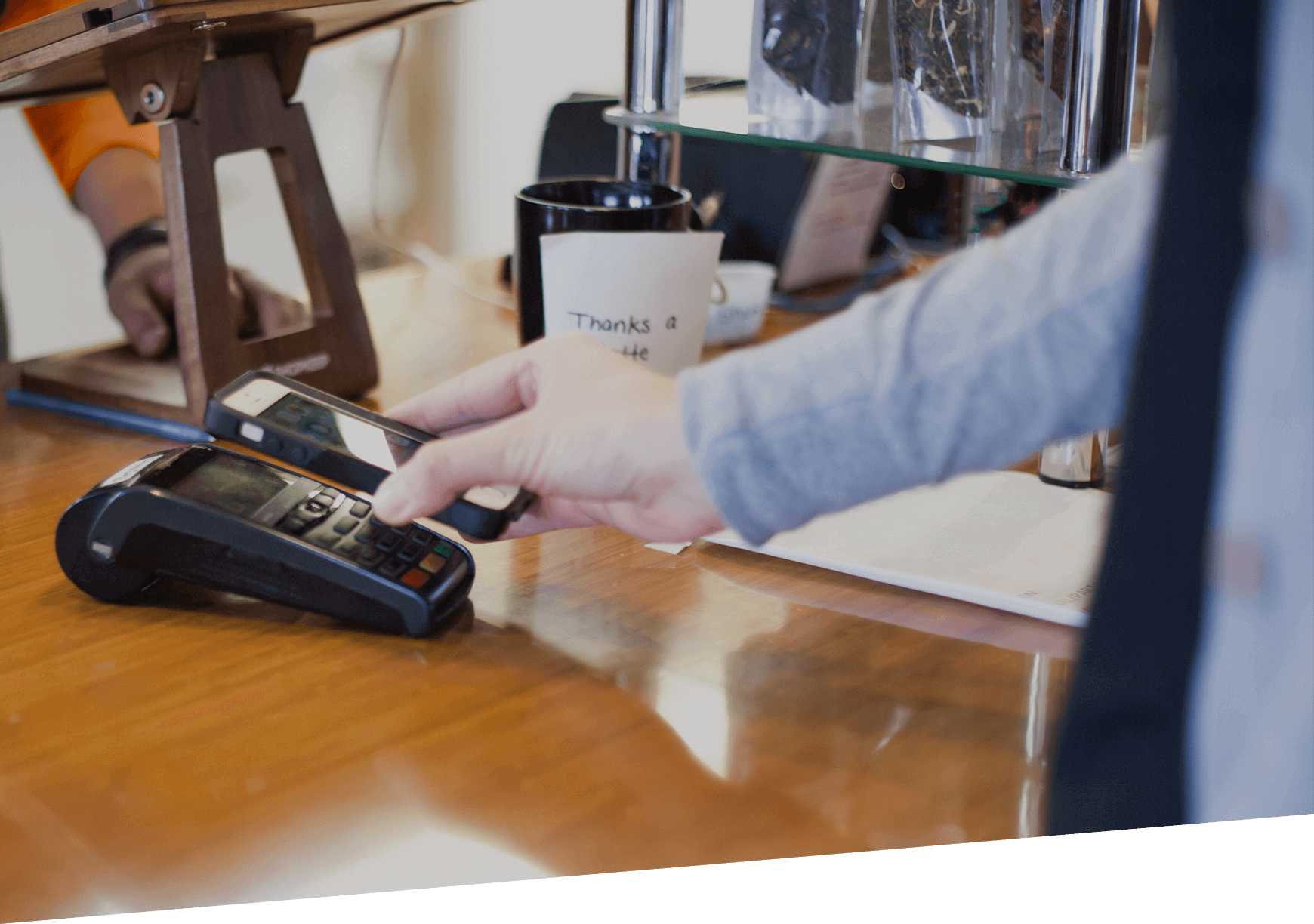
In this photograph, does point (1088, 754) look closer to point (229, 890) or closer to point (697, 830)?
point (697, 830)

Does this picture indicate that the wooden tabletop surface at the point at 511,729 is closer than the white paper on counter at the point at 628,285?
Yes

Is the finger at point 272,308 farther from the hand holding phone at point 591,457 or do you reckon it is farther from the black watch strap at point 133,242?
the hand holding phone at point 591,457

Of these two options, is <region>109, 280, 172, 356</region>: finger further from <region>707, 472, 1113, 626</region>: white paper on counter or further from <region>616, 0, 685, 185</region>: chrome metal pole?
<region>707, 472, 1113, 626</region>: white paper on counter

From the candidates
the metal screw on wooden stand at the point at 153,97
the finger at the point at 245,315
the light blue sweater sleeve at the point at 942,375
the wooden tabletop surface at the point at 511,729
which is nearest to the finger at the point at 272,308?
the finger at the point at 245,315

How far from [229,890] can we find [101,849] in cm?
5

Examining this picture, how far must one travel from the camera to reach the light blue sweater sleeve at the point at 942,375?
1.38ft

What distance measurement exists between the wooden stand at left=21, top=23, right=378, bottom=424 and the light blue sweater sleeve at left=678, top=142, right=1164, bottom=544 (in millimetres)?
438

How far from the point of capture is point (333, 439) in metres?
0.61

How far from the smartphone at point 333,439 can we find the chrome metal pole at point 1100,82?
416 mm

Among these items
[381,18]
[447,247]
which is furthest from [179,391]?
[447,247]

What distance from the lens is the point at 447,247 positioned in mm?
3348

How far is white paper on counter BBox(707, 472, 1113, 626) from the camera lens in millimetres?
620

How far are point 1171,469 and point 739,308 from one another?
698 millimetres

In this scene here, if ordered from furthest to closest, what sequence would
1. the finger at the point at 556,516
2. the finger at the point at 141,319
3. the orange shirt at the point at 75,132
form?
the orange shirt at the point at 75,132, the finger at the point at 141,319, the finger at the point at 556,516
